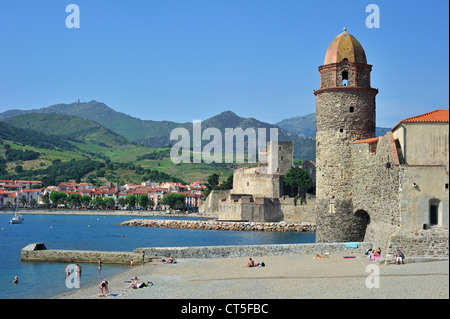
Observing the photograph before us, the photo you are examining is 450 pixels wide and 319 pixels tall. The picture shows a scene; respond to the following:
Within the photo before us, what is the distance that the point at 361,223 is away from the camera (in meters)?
26.2

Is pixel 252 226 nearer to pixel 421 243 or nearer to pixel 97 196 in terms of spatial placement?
pixel 421 243

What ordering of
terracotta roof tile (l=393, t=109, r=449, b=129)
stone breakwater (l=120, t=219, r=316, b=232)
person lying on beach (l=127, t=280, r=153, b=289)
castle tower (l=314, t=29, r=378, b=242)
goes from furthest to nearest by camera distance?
stone breakwater (l=120, t=219, r=316, b=232) < castle tower (l=314, t=29, r=378, b=242) < person lying on beach (l=127, t=280, r=153, b=289) < terracotta roof tile (l=393, t=109, r=449, b=129)

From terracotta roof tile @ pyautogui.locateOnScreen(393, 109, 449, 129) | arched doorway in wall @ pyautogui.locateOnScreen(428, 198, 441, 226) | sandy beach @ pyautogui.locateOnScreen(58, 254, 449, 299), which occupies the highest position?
terracotta roof tile @ pyautogui.locateOnScreen(393, 109, 449, 129)

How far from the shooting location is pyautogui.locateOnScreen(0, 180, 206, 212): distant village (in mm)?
120500

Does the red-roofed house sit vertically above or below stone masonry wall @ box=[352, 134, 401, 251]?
above

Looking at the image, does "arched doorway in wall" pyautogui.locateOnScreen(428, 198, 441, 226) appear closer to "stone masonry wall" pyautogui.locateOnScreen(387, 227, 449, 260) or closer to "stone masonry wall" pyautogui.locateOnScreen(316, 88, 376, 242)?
"stone masonry wall" pyautogui.locateOnScreen(387, 227, 449, 260)

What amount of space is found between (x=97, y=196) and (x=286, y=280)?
108349mm

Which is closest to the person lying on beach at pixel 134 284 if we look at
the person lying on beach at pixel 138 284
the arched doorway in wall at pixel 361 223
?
the person lying on beach at pixel 138 284

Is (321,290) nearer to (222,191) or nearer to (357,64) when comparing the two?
(357,64)

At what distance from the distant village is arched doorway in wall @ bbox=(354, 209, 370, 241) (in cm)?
8959

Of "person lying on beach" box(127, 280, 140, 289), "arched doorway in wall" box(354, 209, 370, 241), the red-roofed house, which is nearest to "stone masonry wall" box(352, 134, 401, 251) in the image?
"arched doorway in wall" box(354, 209, 370, 241)

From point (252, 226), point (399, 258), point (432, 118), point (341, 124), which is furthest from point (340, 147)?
point (252, 226)
